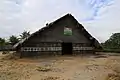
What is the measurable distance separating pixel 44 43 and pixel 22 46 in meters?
2.61

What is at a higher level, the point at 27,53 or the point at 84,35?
the point at 84,35

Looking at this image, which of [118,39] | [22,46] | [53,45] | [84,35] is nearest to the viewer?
[22,46]

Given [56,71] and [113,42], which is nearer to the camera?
[56,71]

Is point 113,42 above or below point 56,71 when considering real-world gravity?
above

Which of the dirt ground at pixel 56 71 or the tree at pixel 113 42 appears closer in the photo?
the dirt ground at pixel 56 71

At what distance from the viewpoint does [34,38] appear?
71.1ft

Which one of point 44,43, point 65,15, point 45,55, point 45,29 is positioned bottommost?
point 45,55

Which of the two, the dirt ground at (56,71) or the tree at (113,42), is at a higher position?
the tree at (113,42)

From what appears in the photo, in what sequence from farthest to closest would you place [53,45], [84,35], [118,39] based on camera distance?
[118,39]
[84,35]
[53,45]

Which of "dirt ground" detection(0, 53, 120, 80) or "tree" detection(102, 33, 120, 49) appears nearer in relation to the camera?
"dirt ground" detection(0, 53, 120, 80)

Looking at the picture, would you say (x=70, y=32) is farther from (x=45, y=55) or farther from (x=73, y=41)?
(x=45, y=55)

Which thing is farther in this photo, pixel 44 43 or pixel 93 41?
pixel 93 41

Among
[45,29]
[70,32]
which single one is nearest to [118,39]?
[70,32]

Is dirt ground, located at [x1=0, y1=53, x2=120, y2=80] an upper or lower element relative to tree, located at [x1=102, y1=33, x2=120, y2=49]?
lower
